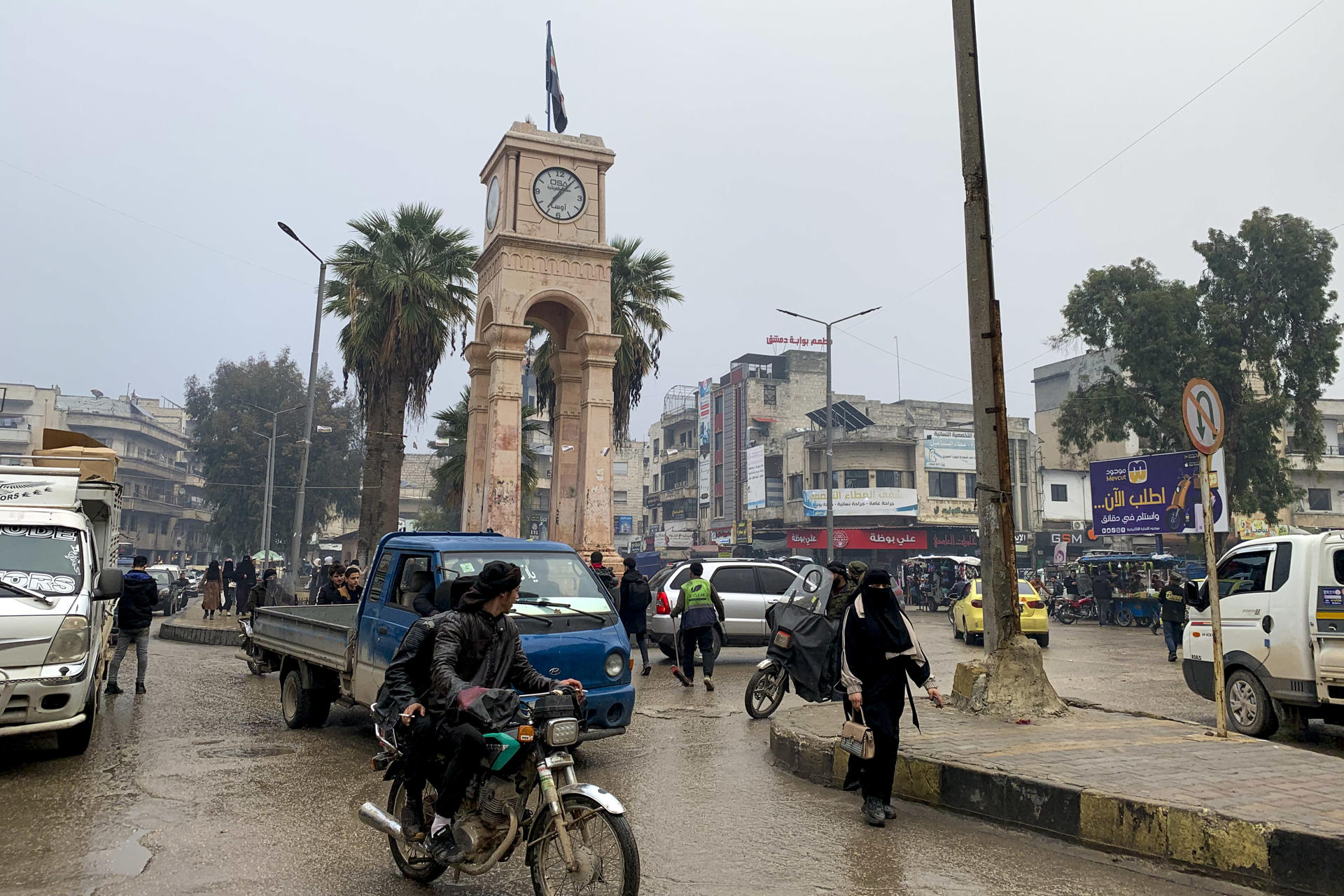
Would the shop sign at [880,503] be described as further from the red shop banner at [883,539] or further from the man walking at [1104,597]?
the man walking at [1104,597]

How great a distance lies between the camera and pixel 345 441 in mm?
58844

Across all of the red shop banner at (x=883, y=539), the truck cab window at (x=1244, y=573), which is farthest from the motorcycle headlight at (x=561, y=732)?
the red shop banner at (x=883, y=539)

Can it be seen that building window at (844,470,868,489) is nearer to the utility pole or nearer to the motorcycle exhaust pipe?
the utility pole

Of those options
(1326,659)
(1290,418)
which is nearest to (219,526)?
(1290,418)

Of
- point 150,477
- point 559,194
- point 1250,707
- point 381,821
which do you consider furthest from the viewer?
point 150,477

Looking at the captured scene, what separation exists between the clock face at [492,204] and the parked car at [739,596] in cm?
1095

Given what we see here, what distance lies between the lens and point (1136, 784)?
19.0 ft

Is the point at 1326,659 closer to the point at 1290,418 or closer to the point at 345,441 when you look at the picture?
the point at 1290,418

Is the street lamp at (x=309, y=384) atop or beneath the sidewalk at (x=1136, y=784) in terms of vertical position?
atop

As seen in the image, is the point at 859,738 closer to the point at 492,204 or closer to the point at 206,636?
the point at 206,636

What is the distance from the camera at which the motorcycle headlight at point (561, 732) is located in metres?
4.06

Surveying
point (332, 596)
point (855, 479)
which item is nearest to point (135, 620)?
point (332, 596)

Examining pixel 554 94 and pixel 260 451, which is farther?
pixel 260 451

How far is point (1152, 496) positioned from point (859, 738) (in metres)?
26.8
